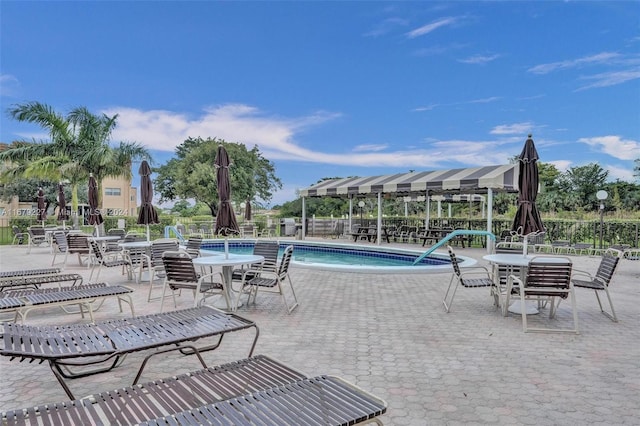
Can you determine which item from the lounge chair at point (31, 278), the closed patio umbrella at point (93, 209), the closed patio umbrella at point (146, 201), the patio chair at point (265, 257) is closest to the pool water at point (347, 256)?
the closed patio umbrella at point (146, 201)

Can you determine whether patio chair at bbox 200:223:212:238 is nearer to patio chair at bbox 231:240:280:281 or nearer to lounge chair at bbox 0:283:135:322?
patio chair at bbox 231:240:280:281

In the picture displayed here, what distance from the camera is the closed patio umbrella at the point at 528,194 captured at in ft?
18.9

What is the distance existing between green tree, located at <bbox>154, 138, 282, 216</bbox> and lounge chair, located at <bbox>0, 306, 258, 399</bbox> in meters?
23.0

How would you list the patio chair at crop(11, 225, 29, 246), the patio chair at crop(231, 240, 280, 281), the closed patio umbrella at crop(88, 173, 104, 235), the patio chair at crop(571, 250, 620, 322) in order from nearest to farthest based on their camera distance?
the patio chair at crop(571, 250, 620, 322)
the patio chair at crop(231, 240, 280, 281)
the closed patio umbrella at crop(88, 173, 104, 235)
the patio chair at crop(11, 225, 29, 246)

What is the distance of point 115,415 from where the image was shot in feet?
6.25

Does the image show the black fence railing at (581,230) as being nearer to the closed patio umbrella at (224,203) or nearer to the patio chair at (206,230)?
the patio chair at (206,230)

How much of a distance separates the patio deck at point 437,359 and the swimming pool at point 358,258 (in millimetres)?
2388

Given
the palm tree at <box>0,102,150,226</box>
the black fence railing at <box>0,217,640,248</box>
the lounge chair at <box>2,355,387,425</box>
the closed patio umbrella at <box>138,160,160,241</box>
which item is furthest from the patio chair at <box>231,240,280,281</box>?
the palm tree at <box>0,102,150,226</box>

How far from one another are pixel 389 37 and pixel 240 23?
8229mm

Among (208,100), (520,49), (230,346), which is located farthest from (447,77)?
(230,346)

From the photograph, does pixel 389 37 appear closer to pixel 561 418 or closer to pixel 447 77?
pixel 447 77

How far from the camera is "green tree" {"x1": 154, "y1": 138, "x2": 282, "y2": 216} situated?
2842 centimetres

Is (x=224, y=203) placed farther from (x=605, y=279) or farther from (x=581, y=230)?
(x=581, y=230)

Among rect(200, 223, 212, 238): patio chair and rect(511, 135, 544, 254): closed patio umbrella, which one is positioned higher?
rect(511, 135, 544, 254): closed patio umbrella
